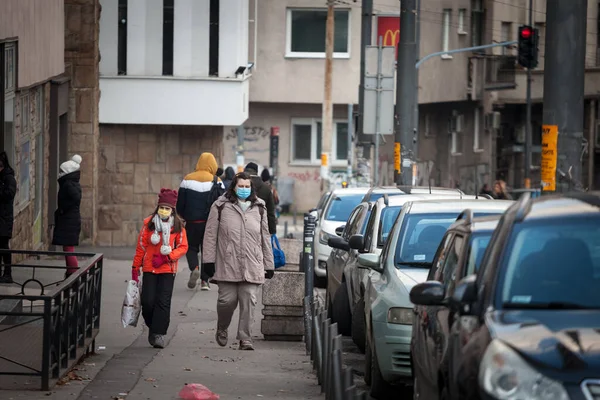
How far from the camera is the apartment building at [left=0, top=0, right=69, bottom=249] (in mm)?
17609

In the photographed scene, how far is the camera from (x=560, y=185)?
50.7ft

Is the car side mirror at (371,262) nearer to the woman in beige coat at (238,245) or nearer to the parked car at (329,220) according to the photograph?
the woman in beige coat at (238,245)

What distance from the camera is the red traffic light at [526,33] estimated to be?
33.1m

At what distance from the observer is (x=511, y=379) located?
578 centimetres

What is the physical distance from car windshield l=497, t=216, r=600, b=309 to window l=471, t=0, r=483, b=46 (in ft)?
158

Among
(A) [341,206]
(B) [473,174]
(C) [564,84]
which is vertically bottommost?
(B) [473,174]

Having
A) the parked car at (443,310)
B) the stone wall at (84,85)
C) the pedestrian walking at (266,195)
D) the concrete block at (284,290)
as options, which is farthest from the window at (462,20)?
the parked car at (443,310)

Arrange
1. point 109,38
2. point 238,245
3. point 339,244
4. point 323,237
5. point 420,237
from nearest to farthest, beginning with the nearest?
point 420,237, point 238,245, point 339,244, point 323,237, point 109,38

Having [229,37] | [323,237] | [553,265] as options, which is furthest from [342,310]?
[229,37]

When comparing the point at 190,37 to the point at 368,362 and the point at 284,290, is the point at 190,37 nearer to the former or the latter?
the point at 284,290

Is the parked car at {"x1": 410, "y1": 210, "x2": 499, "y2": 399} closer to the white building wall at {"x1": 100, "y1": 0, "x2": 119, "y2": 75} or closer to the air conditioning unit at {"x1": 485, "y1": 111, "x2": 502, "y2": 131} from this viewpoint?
the white building wall at {"x1": 100, "y1": 0, "x2": 119, "y2": 75}

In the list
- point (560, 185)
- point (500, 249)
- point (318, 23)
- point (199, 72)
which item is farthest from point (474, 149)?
point (500, 249)

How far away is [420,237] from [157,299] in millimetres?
3093

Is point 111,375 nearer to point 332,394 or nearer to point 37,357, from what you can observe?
point 37,357
